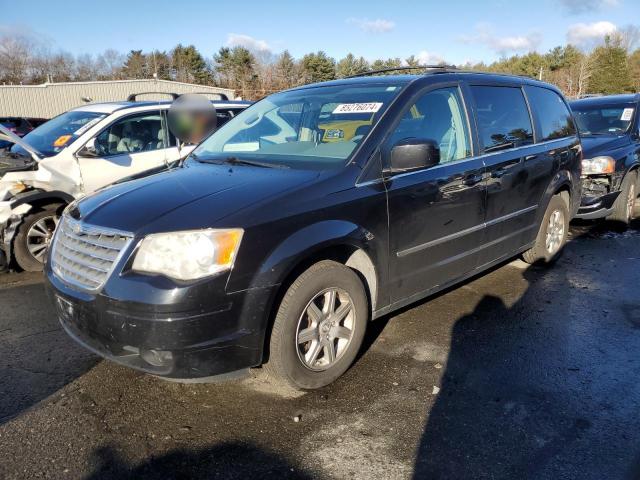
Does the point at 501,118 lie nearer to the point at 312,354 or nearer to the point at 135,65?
the point at 312,354

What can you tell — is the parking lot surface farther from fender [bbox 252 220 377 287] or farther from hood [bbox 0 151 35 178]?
hood [bbox 0 151 35 178]

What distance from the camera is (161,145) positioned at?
6410mm

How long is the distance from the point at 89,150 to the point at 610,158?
21.6 feet

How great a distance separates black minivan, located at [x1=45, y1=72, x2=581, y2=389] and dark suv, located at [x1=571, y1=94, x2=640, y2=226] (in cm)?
269

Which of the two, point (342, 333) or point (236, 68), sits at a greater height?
point (236, 68)

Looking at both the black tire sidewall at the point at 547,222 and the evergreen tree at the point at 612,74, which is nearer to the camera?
the black tire sidewall at the point at 547,222

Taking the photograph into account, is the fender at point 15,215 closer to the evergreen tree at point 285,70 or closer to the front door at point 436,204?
the front door at point 436,204

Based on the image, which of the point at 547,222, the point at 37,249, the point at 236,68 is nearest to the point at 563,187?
the point at 547,222

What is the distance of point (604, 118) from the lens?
7.94m

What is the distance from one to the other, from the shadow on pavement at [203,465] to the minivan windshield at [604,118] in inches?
288

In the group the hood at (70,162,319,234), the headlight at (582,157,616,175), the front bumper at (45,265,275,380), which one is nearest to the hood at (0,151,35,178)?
the hood at (70,162,319,234)

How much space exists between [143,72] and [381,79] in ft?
213

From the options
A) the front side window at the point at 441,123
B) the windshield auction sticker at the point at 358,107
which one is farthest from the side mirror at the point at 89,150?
the front side window at the point at 441,123

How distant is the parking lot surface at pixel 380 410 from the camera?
2.46m
